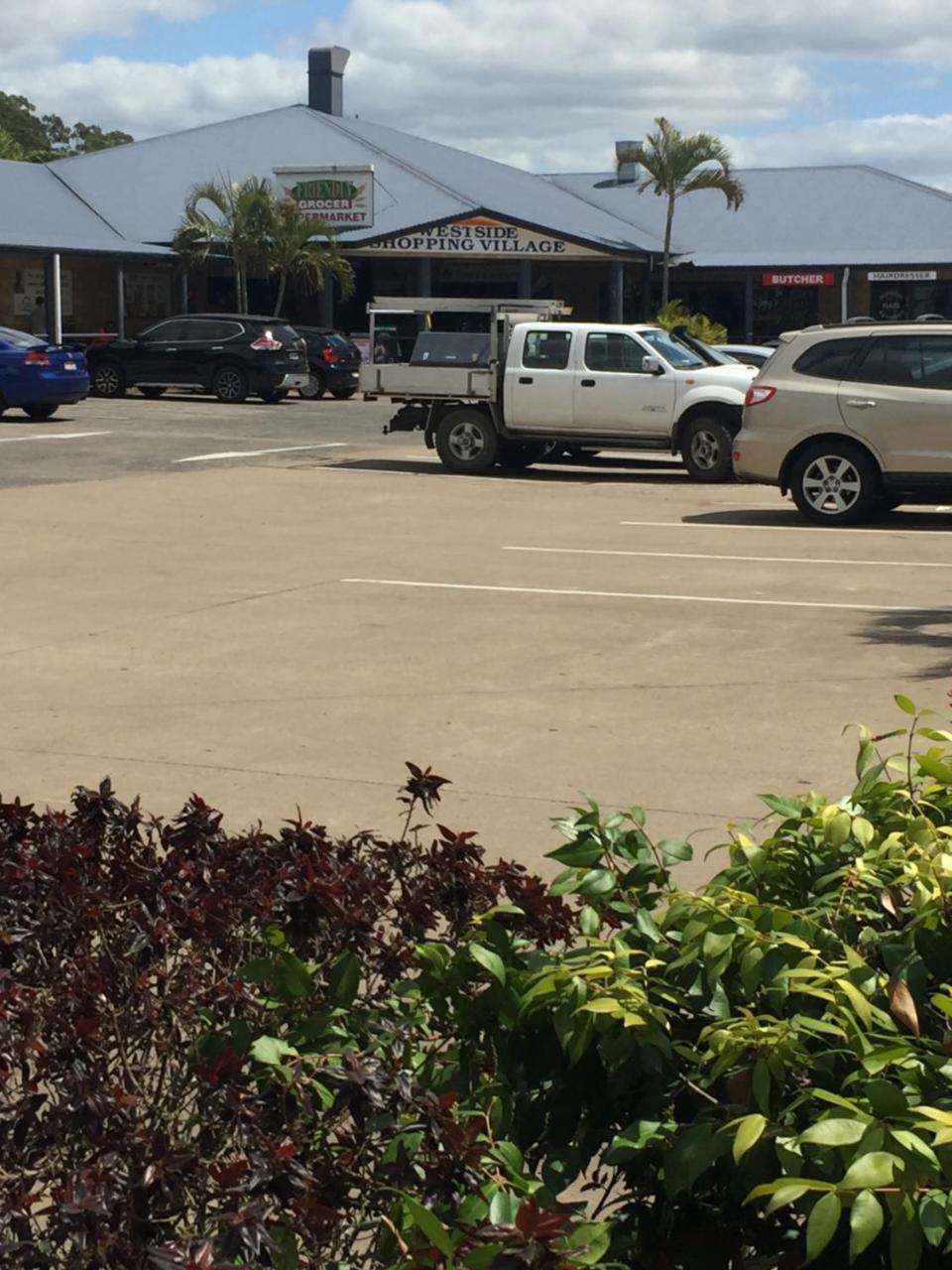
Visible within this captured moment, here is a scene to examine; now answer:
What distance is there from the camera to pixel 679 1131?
2549mm

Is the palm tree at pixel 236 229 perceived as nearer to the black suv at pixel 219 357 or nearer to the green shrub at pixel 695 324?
the black suv at pixel 219 357

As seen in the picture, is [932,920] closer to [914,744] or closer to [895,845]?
[895,845]

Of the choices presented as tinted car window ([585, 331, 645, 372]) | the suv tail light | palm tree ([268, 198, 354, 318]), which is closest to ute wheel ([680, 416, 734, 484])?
tinted car window ([585, 331, 645, 372])

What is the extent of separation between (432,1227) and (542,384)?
20324mm

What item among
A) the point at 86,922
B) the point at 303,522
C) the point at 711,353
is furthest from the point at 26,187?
the point at 86,922

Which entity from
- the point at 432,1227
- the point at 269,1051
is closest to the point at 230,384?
the point at 269,1051

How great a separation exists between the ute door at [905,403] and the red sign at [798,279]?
1355 inches

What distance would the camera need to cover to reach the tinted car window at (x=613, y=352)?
72.1 ft

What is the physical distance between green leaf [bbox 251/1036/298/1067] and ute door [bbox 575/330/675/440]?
19625mm

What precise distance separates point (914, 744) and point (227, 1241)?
6032 millimetres

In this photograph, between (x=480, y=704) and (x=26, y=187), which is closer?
(x=480, y=704)

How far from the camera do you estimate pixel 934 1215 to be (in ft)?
7.10

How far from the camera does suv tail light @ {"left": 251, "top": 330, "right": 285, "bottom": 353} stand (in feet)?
116

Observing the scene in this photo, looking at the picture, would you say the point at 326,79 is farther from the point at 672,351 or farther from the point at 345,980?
the point at 345,980
